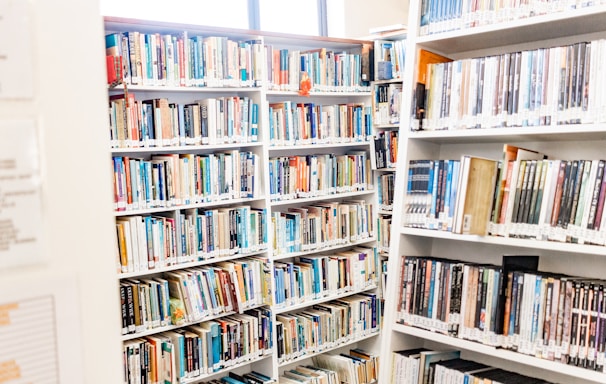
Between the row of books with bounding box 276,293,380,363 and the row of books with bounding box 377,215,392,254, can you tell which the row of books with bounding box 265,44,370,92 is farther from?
the row of books with bounding box 276,293,380,363

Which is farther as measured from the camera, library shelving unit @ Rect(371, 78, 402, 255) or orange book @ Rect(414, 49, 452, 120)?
library shelving unit @ Rect(371, 78, 402, 255)

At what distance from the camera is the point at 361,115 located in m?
4.02

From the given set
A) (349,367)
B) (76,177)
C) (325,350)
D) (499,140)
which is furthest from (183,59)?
(76,177)

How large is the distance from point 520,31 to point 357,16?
2236 millimetres

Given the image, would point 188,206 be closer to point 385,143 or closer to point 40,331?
point 385,143

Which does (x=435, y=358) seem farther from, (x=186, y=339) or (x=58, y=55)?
(x=58, y=55)

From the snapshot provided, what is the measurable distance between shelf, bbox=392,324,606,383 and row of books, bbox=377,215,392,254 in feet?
4.57

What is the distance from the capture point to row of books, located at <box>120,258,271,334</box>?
9.76 ft

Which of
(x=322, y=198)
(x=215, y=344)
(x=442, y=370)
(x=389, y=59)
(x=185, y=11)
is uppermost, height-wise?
(x=185, y=11)

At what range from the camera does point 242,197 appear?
11.1 ft

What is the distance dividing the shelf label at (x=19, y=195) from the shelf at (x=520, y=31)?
1.93m

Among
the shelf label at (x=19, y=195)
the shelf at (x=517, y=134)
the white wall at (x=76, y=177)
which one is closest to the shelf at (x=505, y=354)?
the shelf at (x=517, y=134)

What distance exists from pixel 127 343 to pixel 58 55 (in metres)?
2.40

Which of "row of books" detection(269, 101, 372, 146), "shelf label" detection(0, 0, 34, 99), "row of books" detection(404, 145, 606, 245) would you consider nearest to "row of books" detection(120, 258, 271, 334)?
"row of books" detection(269, 101, 372, 146)
